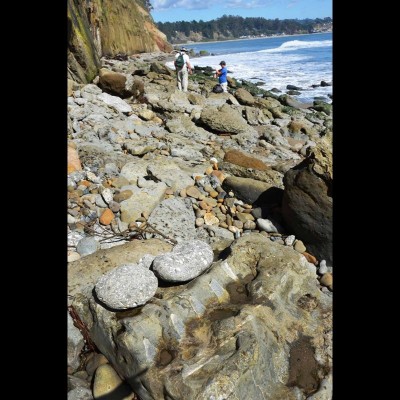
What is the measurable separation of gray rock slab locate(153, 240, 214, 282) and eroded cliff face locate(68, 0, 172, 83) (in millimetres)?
9723

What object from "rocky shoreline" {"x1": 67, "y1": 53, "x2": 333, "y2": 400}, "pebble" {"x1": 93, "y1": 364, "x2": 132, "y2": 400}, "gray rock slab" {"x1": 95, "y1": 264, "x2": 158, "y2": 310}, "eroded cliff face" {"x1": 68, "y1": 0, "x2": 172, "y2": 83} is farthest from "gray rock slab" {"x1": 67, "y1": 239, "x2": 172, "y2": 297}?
"eroded cliff face" {"x1": 68, "y1": 0, "x2": 172, "y2": 83}

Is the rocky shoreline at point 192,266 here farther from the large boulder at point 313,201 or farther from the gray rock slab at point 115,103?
the gray rock slab at point 115,103

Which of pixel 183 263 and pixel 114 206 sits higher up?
pixel 183 263

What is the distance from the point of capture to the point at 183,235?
569 cm

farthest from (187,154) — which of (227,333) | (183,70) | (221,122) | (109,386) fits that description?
(183,70)

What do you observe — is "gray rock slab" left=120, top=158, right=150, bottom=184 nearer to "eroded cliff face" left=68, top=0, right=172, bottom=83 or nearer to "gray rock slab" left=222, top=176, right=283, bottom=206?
"gray rock slab" left=222, top=176, right=283, bottom=206

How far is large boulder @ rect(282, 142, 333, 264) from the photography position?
17.0 ft

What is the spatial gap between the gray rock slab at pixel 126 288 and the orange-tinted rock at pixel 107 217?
7.27 feet

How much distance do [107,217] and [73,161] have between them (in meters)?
1.61

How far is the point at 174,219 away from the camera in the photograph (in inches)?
234

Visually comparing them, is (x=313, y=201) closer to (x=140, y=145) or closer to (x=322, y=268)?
(x=322, y=268)
